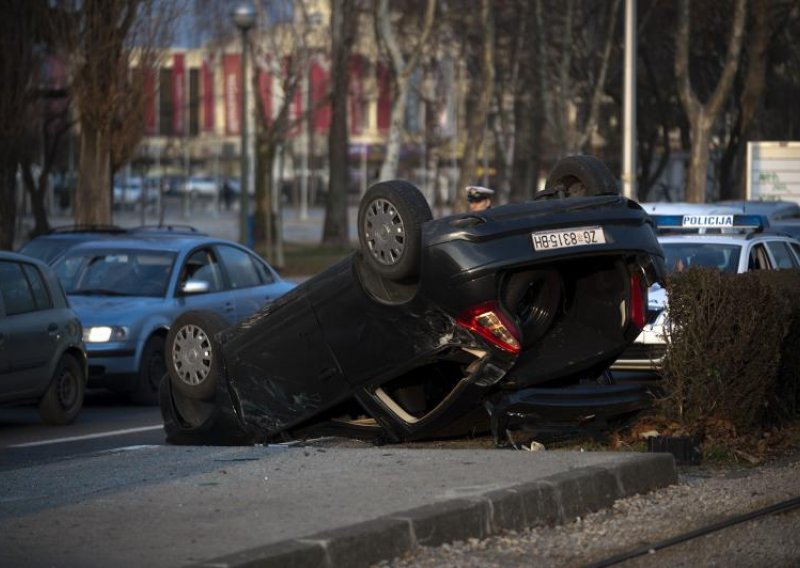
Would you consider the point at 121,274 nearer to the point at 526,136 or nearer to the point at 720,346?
the point at 720,346

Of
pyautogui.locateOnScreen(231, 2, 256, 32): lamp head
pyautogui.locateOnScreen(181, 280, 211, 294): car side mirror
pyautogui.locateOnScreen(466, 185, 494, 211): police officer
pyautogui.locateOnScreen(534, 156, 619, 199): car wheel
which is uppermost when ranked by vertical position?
pyautogui.locateOnScreen(231, 2, 256, 32): lamp head

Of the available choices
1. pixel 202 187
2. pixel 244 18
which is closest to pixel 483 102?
pixel 244 18

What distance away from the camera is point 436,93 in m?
64.8

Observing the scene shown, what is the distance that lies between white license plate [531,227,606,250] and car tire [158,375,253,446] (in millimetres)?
2596

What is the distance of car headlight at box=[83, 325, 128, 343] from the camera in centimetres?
1606

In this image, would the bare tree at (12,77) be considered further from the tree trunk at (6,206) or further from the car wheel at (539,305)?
the car wheel at (539,305)

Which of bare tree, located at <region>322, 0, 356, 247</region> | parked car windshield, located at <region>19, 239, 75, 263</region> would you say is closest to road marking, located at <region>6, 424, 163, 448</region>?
parked car windshield, located at <region>19, 239, 75, 263</region>

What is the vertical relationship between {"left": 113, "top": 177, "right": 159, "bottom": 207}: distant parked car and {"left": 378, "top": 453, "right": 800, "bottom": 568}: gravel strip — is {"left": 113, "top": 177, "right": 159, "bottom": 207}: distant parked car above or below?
below

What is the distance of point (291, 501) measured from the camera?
26.0ft

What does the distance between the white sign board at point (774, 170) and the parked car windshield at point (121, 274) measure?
66.5 ft

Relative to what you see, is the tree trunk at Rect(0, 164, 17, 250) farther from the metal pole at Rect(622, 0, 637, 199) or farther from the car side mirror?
the car side mirror

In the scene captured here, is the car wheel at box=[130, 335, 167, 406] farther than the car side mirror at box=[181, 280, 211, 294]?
No

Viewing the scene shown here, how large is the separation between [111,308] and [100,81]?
13.7 metres

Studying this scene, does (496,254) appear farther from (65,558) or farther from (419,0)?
(419,0)
